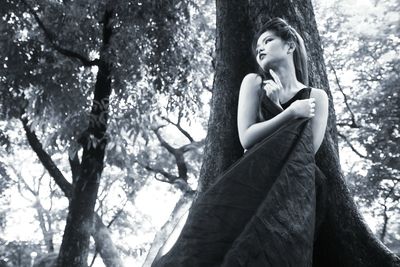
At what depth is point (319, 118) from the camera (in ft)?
8.55

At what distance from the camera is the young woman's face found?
8.90ft

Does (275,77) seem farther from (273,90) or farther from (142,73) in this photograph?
(142,73)

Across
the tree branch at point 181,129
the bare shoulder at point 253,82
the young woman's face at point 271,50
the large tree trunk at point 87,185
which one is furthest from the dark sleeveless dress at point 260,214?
the tree branch at point 181,129

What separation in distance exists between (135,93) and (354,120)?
621 centimetres

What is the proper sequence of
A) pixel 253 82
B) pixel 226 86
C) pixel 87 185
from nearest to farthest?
pixel 253 82 → pixel 226 86 → pixel 87 185

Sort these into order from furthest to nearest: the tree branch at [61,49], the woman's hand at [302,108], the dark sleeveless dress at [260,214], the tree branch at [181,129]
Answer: the tree branch at [181,129]
the tree branch at [61,49]
the woman's hand at [302,108]
the dark sleeveless dress at [260,214]

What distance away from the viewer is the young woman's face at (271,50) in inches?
107

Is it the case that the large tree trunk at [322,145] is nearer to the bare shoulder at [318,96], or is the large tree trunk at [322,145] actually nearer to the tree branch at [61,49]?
the bare shoulder at [318,96]

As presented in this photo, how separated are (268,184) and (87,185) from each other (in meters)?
5.37

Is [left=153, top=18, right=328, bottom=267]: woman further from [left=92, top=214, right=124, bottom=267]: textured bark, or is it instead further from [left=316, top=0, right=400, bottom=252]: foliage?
[left=92, top=214, right=124, bottom=267]: textured bark

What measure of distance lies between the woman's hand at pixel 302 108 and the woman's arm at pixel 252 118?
0.06 feet

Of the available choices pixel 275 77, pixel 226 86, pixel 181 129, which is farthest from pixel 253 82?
A: pixel 181 129

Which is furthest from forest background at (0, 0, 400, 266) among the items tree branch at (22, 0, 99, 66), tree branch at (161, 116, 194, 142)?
tree branch at (161, 116, 194, 142)

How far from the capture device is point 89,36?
8.09 m
